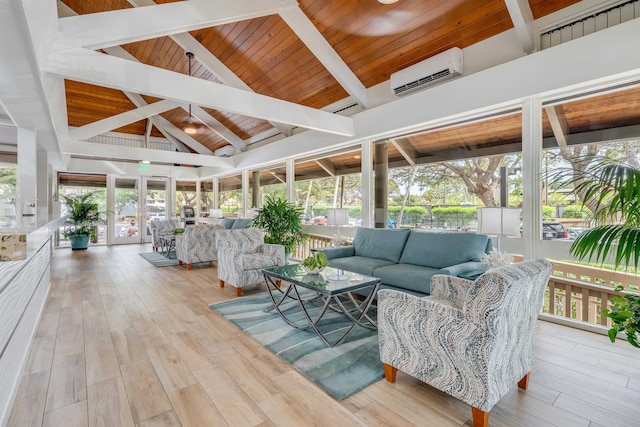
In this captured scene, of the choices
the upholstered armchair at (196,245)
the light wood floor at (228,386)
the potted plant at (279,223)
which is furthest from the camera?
the upholstered armchair at (196,245)

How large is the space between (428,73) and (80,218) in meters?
9.58

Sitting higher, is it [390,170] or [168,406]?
[390,170]

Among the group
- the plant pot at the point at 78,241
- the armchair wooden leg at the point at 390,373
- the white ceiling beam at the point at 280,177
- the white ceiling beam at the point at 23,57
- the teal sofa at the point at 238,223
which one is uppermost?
the white ceiling beam at the point at 23,57

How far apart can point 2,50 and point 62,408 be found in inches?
90.3

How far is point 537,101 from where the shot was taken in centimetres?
326

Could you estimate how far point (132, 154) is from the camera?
732 cm

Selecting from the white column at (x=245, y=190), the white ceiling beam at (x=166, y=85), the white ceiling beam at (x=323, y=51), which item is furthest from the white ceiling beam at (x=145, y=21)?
the white column at (x=245, y=190)

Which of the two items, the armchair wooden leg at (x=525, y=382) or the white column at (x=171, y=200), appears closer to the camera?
the armchair wooden leg at (x=525, y=382)

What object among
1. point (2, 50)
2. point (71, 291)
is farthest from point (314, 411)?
point (71, 291)

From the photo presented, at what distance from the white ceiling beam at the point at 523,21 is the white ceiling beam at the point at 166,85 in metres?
2.53

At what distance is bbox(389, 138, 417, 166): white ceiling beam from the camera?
464 cm

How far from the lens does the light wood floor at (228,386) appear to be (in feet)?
5.96

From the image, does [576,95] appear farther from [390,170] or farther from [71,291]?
[71,291]

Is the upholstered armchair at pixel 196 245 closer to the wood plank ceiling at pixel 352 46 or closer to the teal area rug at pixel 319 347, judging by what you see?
the wood plank ceiling at pixel 352 46
